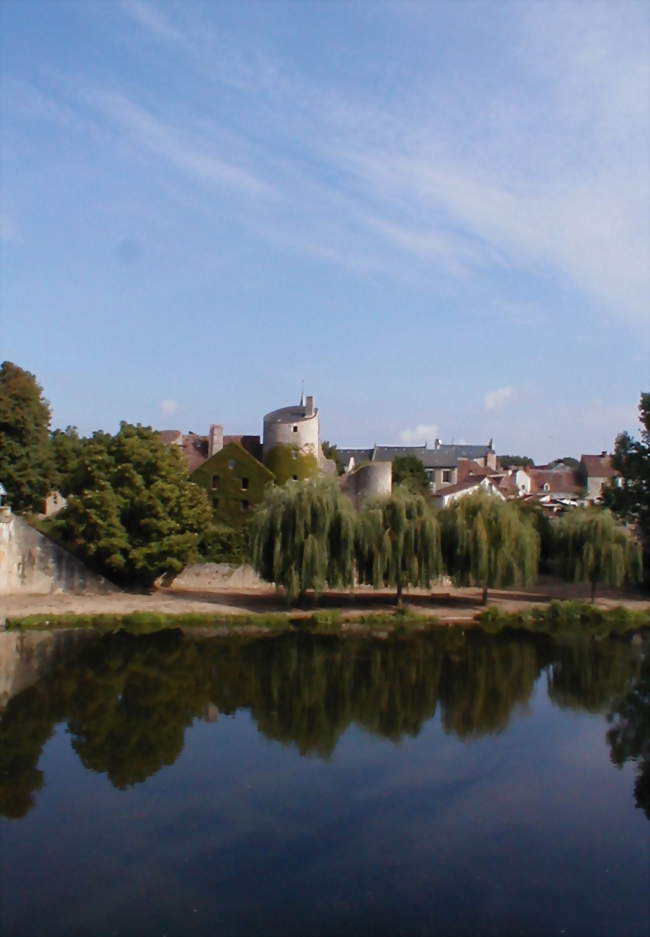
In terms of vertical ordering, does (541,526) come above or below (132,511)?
below

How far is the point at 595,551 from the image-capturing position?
30.4m

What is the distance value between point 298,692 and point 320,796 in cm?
592

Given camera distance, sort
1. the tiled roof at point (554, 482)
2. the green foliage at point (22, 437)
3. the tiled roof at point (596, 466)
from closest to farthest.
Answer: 1. the green foliage at point (22, 437)
2. the tiled roof at point (596, 466)
3. the tiled roof at point (554, 482)

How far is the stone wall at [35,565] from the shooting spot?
90.7 feet

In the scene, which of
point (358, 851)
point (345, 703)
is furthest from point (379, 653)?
point (358, 851)

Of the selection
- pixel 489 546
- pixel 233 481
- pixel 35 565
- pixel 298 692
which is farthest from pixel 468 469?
pixel 298 692

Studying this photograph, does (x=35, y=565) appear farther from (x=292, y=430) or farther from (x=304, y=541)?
(x=292, y=430)

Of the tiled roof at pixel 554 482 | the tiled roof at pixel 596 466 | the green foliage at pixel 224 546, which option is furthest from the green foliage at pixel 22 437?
the tiled roof at pixel 554 482

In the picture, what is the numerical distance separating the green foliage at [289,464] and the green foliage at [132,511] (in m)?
7.02

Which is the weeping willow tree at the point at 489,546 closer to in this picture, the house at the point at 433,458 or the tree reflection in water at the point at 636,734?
the tree reflection in water at the point at 636,734

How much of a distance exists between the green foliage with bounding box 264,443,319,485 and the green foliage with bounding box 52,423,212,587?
23.0 feet

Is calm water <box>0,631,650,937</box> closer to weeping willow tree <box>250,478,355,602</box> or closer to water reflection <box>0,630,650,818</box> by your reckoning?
water reflection <box>0,630,650,818</box>

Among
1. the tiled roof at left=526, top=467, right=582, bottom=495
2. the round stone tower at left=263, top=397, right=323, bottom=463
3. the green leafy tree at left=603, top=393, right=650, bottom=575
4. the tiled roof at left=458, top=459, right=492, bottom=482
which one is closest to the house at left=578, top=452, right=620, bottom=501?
the tiled roof at left=526, top=467, right=582, bottom=495

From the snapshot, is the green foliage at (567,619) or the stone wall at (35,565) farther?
the stone wall at (35,565)
